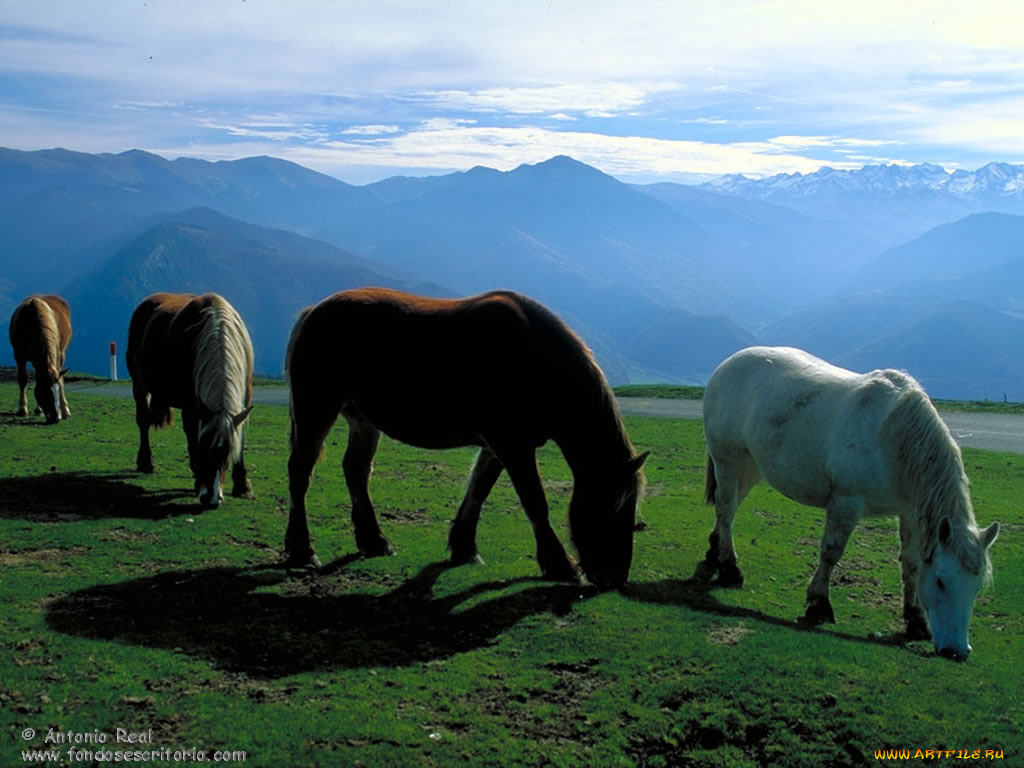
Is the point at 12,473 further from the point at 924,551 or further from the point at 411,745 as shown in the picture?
the point at 924,551

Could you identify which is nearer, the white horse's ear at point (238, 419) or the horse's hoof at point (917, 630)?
the horse's hoof at point (917, 630)

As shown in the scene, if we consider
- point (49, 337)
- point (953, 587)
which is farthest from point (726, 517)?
point (49, 337)

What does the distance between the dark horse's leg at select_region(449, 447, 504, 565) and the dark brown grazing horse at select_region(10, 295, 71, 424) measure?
1304 centimetres

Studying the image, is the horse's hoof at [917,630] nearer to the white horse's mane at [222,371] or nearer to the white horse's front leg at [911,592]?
the white horse's front leg at [911,592]

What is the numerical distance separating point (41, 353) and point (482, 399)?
47.1 feet

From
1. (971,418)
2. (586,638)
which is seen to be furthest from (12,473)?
(971,418)

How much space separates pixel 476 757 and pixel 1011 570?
811 centimetres

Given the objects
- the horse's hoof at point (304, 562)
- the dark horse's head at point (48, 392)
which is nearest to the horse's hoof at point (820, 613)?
the horse's hoof at point (304, 562)

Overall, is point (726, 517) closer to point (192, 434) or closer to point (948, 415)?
point (192, 434)

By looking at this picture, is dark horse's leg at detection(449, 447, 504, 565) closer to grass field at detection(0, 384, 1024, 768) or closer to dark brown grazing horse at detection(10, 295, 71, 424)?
grass field at detection(0, 384, 1024, 768)

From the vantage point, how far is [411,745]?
202 inches

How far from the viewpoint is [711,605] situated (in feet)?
27.3

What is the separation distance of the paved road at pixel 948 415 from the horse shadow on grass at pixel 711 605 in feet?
51.4

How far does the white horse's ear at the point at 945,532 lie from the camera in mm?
7164
